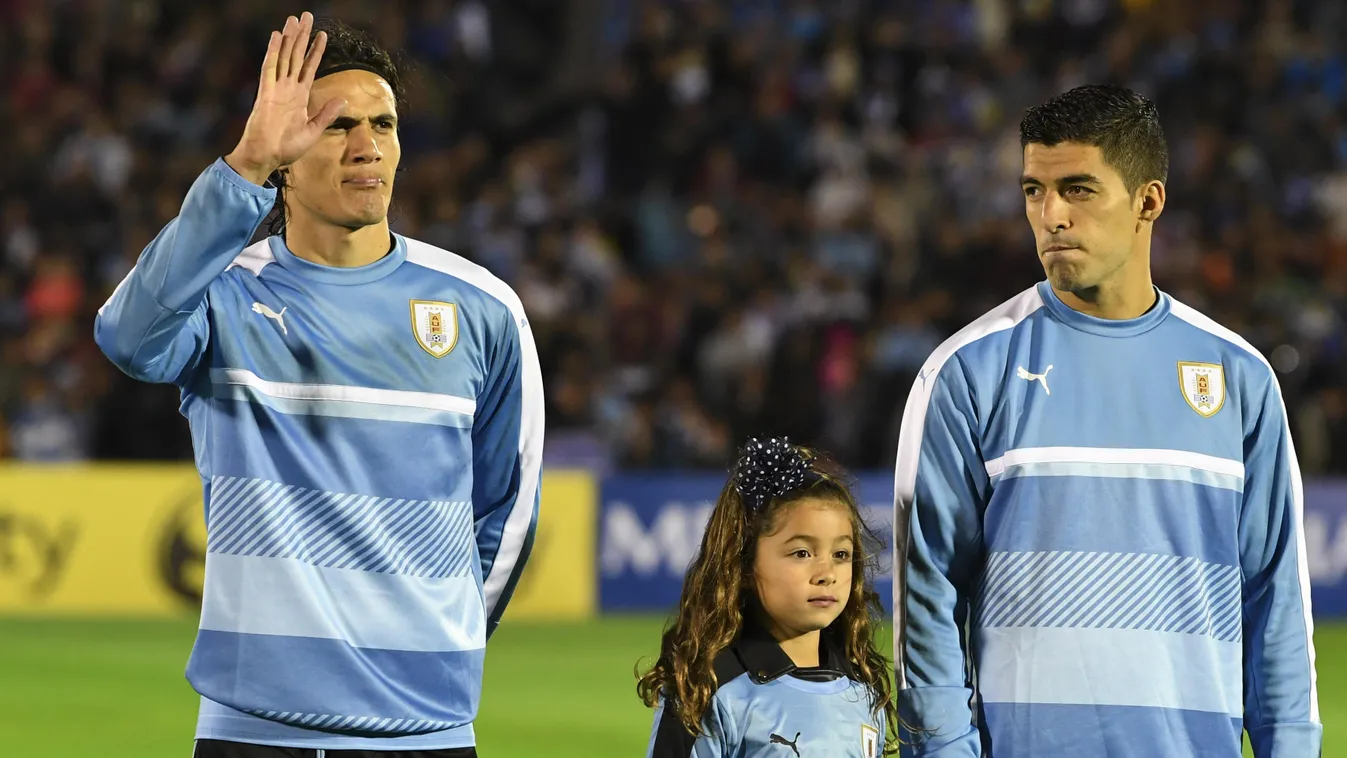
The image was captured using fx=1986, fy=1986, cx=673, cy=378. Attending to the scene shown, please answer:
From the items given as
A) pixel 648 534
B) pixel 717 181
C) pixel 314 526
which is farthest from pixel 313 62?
pixel 717 181

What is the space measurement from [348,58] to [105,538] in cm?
1040

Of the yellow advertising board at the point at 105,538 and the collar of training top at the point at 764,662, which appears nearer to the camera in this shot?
the collar of training top at the point at 764,662

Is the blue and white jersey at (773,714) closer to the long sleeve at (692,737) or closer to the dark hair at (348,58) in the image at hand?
the long sleeve at (692,737)

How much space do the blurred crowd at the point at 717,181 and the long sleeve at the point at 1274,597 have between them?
35.8 feet

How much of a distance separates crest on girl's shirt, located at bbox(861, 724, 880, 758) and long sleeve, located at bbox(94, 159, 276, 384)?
165cm

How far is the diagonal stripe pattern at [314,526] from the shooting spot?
400 cm

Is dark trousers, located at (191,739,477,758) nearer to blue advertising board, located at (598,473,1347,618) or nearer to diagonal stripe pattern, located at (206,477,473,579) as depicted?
diagonal stripe pattern, located at (206,477,473,579)

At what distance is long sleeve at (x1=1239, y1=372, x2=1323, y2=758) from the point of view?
13.2 ft

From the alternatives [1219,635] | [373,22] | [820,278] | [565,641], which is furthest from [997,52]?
[1219,635]

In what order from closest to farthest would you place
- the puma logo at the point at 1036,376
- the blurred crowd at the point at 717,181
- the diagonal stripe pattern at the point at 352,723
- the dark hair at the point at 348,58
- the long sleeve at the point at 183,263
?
the long sleeve at the point at 183,263
the diagonal stripe pattern at the point at 352,723
the puma logo at the point at 1036,376
the dark hair at the point at 348,58
the blurred crowd at the point at 717,181

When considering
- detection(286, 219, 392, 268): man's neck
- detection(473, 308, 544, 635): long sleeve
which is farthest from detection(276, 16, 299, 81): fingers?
detection(473, 308, 544, 635): long sleeve

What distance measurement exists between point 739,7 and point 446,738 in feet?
54.5

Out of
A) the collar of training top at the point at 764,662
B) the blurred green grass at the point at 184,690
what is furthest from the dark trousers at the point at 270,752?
the blurred green grass at the point at 184,690

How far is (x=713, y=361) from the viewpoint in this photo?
52.6ft
